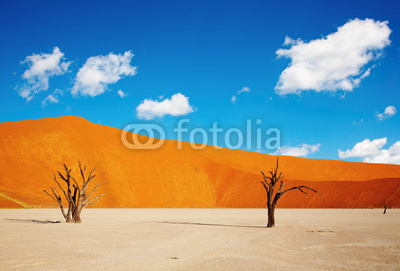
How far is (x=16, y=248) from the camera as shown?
10.6 m

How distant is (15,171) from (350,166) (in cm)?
7803

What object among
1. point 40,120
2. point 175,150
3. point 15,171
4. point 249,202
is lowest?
point 249,202

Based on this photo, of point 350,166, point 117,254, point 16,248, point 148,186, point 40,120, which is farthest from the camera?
point 350,166

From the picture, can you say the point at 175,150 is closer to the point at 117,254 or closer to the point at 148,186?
the point at 148,186

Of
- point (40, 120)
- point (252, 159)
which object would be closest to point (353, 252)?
point (40, 120)

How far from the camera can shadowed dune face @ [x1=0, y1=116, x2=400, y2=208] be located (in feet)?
183

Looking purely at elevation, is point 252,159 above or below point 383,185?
above

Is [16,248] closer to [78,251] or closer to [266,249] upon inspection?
[78,251]

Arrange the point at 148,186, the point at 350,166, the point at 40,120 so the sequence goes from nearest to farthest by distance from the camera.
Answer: the point at 148,186 → the point at 40,120 → the point at 350,166

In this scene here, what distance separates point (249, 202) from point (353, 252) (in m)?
54.3

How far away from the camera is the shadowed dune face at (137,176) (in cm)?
5591

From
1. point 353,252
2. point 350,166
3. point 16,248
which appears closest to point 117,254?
point 16,248

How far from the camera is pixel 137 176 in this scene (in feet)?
211

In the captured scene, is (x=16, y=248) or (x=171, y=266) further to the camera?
(x=16, y=248)
